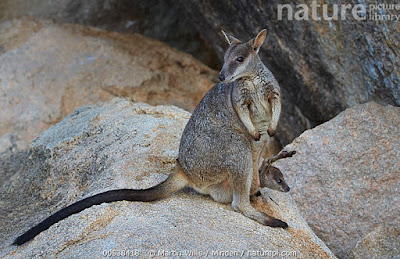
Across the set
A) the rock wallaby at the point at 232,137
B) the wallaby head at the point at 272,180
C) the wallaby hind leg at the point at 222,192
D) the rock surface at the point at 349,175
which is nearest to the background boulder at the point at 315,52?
the rock surface at the point at 349,175

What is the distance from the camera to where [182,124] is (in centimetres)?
643

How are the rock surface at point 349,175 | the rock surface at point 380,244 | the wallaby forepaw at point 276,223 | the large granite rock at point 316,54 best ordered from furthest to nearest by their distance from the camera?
the large granite rock at point 316,54, the rock surface at point 349,175, the rock surface at point 380,244, the wallaby forepaw at point 276,223

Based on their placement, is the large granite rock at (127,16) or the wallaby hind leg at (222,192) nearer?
the wallaby hind leg at (222,192)

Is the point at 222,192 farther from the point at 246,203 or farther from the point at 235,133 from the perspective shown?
the point at 235,133

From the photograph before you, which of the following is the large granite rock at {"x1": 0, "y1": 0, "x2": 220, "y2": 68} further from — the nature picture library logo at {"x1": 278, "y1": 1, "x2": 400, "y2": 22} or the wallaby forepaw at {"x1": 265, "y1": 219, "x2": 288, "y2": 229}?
the wallaby forepaw at {"x1": 265, "y1": 219, "x2": 288, "y2": 229}

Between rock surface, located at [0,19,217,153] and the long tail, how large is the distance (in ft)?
13.7

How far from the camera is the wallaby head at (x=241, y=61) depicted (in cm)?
480

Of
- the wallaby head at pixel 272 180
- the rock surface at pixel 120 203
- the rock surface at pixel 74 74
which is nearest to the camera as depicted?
the rock surface at pixel 120 203

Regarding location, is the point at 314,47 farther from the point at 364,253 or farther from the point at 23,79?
the point at 23,79

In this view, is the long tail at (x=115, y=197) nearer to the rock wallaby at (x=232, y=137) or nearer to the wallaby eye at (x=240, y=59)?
the rock wallaby at (x=232, y=137)

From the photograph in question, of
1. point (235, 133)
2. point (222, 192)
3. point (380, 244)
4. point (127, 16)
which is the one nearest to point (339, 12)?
point (235, 133)

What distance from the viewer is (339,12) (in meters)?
6.38

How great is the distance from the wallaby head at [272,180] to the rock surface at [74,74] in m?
3.91

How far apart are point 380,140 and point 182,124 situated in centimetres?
230
